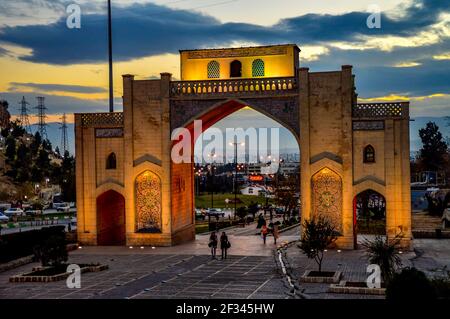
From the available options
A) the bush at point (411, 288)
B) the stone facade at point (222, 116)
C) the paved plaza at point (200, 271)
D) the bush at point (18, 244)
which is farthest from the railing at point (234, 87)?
→ the bush at point (411, 288)

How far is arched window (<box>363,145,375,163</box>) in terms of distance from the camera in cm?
2409

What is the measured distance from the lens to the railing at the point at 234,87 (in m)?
25.2

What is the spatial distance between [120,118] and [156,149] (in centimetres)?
204

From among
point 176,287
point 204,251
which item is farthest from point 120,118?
point 176,287

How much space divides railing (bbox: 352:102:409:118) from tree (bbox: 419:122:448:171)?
4278 cm

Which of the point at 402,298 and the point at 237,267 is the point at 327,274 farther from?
the point at 402,298

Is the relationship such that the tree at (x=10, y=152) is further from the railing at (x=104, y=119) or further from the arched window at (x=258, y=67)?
the arched window at (x=258, y=67)

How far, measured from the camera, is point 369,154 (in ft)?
79.4

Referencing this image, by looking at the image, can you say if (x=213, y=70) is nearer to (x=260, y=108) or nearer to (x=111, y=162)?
(x=260, y=108)

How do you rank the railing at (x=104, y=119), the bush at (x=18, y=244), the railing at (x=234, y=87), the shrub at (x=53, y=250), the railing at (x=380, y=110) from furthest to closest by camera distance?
1. the railing at (x=104, y=119)
2. the railing at (x=234, y=87)
3. the railing at (x=380, y=110)
4. the bush at (x=18, y=244)
5. the shrub at (x=53, y=250)

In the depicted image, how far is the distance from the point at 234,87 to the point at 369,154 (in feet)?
19.6

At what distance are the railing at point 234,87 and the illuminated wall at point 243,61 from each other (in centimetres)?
136

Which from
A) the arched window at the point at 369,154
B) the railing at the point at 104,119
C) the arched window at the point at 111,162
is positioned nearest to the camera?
the arched window at the point at 369,154
